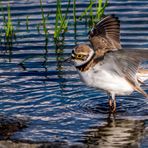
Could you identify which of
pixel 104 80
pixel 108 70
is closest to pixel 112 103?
pixel 104 80

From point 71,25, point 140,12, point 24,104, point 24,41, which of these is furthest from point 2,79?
point 140,12

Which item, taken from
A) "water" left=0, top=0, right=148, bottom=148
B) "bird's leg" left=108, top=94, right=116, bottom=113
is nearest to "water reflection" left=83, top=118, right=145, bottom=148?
"water" left=0, top=0, right=148, bottom=148

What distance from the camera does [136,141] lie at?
11.0 m

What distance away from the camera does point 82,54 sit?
12.2 meters

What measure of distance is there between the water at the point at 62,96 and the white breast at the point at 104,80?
1.60 feet

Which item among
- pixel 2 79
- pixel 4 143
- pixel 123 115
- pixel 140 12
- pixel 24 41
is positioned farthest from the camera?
pixel 140 12

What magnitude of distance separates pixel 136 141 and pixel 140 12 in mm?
7159

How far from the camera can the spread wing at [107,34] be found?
12914mm

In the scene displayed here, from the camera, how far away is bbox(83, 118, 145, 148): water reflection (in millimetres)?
10956

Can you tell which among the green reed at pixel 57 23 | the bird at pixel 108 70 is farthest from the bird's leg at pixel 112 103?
the green reed at pixel 57 23

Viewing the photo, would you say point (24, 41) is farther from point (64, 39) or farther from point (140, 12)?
point (140, 12)

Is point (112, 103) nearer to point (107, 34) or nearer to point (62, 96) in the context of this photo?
point (62, 96)

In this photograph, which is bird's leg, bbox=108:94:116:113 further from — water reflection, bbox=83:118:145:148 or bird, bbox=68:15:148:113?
water reflection, bbox=83:118:145:148

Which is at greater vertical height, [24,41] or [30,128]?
[24,41]
